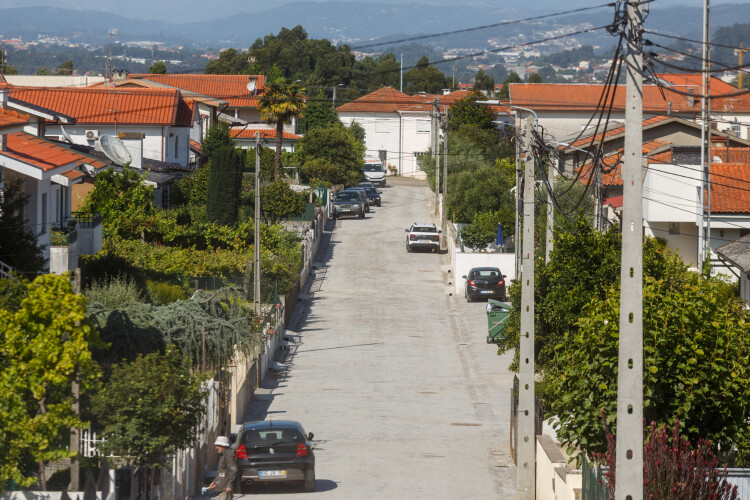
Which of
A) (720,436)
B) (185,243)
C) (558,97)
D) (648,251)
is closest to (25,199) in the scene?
(648,251)

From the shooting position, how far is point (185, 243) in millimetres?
45500

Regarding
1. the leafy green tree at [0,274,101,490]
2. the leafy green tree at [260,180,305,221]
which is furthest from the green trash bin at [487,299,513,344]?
the leafy green tree at [0,274,101,490]

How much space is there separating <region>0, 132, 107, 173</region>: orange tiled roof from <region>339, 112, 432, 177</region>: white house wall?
7296cm

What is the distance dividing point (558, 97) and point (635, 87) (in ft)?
282

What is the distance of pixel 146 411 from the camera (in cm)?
1524

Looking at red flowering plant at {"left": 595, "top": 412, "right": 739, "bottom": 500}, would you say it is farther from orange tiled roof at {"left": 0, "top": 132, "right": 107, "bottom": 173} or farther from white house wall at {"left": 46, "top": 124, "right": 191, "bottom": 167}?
white house wall at {"left": 46, "top": 124, "right": 191, "bottom": 167}

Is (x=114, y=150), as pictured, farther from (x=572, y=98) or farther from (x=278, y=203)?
(x=572, y=98)

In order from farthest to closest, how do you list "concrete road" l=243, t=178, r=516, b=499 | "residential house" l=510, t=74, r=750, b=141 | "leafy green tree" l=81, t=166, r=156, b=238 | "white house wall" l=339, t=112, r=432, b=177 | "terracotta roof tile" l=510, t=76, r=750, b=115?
1. "white house wall" l=339, t=112, r=432, b=177
2. "terracotta roof tile" l=510, t=76, r=750, b=115
3. "residential house" l=510, t=74, r=750, b=141
4. "leafy green tree" l=81, t=166, r=156, b=238
5. "concrete road" l=243, t=178, r=516, b=499

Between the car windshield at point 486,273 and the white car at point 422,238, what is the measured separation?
34.1 ft

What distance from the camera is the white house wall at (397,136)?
10162 centimetres

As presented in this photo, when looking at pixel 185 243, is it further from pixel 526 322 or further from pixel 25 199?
pixel 526 322

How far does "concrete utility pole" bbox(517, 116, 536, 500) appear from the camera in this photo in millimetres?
18625

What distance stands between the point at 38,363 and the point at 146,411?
3118mm

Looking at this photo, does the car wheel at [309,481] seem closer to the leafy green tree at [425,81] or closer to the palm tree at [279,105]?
the palm tree at [279,105]
